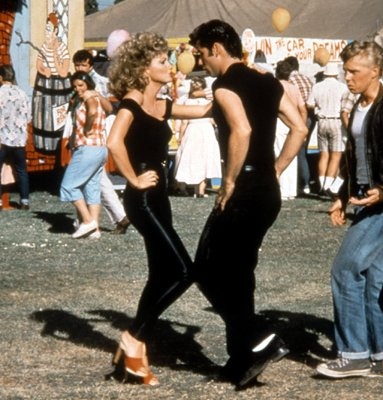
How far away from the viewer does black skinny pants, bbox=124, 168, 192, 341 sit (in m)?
6.79

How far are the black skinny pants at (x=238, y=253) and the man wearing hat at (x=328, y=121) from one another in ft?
37.2

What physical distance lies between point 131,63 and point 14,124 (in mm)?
9612

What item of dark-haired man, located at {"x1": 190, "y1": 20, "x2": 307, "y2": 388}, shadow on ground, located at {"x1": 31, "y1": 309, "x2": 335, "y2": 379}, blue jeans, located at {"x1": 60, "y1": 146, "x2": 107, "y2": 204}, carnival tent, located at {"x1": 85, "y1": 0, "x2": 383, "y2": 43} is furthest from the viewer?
carnival tent, located at {"x1": 85, "y1": 0, "x2": 383, "y2": 43}

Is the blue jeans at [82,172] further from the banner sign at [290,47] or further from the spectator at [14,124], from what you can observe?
the banner sign at [290,47]

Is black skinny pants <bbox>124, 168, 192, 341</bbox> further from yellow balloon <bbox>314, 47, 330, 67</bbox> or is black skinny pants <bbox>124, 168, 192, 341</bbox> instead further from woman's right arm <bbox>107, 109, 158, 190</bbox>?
yellow balloon <bbox>314, 47, 330, 67</bbox>

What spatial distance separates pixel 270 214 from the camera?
6578mm

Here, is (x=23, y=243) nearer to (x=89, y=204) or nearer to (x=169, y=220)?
(x=89, y=204)

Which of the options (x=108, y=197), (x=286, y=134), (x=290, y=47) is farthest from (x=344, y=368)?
(x=290, y=47)

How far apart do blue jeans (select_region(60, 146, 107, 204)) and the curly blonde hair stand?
646cm

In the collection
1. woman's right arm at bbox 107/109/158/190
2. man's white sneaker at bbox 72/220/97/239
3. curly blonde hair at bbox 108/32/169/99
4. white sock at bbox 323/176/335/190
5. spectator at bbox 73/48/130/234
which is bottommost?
white sock at bbox 323/176/335/190

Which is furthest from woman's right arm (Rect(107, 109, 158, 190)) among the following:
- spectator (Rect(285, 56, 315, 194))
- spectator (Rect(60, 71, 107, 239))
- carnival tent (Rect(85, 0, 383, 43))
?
carnival tent (Rect(85, 0, 383, 43))

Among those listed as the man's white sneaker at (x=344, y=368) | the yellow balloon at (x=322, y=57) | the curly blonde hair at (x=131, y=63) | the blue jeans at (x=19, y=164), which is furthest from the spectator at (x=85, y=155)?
the yellow balloon at (x=322, y=57)

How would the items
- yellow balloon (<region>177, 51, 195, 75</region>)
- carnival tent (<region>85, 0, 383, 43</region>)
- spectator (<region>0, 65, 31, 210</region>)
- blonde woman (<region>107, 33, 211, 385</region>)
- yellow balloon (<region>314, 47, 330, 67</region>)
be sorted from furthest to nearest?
carnival tent (<region>85, 0, 383, 43</region>)
yellow balloon (<region>314, 47, 330, 67</region>)
yellow balloon (<region>177, 51, 195, 75</region>)
spectator (<region>0, 65, 31, 210</region>)
blonde woman (<region>107, 33, 211, 385</region>)

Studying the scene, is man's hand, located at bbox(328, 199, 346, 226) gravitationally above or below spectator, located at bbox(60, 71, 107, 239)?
above
